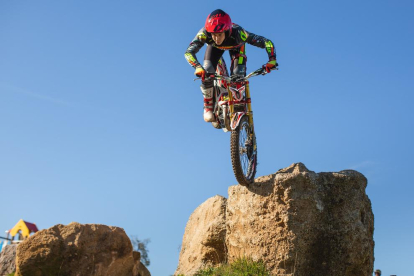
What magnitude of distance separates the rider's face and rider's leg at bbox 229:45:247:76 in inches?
20.3

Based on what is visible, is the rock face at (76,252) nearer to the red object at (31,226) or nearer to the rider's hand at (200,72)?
the rider's hand at (200,72)

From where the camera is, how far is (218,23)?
845 cm

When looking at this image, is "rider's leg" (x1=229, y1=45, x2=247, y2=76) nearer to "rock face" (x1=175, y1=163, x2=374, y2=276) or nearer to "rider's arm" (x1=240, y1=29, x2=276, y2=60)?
"rider's arm" (x1=240, y1=29, x2=276, y2=60)

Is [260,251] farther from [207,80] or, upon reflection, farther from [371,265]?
[207,80]

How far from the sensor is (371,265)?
8375 millimetres

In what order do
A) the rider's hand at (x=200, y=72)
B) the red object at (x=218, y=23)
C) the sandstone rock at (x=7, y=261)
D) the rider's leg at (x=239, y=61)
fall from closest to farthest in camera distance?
the rider's hand at (x=200, y=72)
the red object at (x=218, y=23)
the rider's leg at (x=239, y=61)
the sandstone rock at (x=7, y=261)

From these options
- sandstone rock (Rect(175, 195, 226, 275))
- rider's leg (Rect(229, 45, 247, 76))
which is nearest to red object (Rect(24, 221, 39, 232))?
sandstone rock (Rect(175, 195, 226, 275))

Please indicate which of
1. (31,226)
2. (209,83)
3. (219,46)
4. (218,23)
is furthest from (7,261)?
(31,226)

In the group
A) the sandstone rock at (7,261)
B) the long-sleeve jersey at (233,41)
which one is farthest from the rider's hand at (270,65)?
the sandstone rock at (7,261)

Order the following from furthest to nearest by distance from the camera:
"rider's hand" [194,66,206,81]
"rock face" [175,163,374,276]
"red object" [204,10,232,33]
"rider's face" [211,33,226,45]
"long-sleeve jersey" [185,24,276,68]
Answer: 1. "long-sleeve jersey" [185,24,276,68]
2. "rider's face" [211,33,226,45]
3. "red object" [204,10,232,33]
4. "rider's hand" [194,66,206,81]
5. "rock face" [175,163,374,276]

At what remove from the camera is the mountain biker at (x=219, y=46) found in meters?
8.52

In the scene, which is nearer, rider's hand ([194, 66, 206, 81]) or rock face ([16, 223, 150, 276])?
rider's hand ([194, 66, 206, 81])

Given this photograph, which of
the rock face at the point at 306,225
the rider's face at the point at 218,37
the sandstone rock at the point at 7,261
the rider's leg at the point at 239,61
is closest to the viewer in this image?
the rock face at the point at 306,225

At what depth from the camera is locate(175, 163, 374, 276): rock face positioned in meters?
7.85
